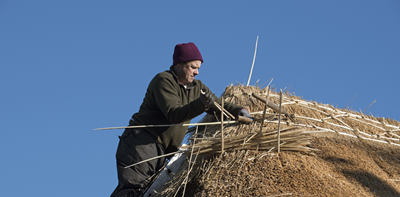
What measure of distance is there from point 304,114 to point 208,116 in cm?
110

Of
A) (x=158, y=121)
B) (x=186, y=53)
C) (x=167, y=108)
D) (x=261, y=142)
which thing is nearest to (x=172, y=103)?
(x=167, y=108)

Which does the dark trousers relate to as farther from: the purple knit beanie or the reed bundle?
the purple knit beanie

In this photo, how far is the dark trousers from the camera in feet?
10.5

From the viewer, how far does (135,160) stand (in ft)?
10.6

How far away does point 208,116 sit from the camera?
13.7ft

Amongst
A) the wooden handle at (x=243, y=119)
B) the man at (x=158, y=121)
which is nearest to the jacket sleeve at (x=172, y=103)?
the man at (x=158, y=121)

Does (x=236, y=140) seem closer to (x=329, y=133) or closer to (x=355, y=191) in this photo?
(x=355, y=191)

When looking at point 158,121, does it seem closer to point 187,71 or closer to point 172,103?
point 172,103

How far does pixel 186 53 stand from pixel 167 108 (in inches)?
26.0

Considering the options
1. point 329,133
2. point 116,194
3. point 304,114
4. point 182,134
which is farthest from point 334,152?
point 116,194

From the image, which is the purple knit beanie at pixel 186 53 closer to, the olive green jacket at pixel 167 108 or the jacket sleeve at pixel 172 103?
the olive green jacket at pixel 167 108

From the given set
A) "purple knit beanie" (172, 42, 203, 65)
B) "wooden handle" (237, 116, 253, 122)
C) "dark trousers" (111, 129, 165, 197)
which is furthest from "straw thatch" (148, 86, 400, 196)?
"purple knit beanie" (172, 42, 203, 65)

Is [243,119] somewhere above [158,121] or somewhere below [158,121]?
above

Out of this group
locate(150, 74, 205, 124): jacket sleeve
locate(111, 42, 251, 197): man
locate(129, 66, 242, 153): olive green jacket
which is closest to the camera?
locate(150, 74, 205, 124): jacket sleeve
